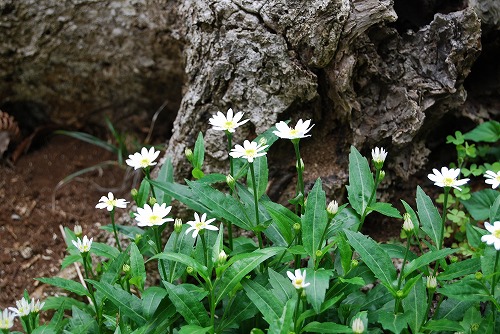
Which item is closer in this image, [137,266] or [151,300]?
[151,300]

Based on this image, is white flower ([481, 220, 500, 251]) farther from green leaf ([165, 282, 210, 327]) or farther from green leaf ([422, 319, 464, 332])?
green leaf ([165, 282, 210, 327])

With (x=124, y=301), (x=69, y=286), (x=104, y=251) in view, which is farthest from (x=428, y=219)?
(x=69, y=286)

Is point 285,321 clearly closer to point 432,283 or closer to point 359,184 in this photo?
point 432,283

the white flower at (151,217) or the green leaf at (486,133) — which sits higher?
the white flower at (151,217)

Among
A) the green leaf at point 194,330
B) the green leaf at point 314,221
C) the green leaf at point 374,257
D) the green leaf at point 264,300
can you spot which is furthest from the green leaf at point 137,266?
the green leaf at point 374,257

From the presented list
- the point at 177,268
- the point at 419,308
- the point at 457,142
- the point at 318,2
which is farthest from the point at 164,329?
the point at 457,142

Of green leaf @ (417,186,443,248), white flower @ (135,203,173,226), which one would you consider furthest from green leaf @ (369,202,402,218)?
white flower @ (135,203,173,226)

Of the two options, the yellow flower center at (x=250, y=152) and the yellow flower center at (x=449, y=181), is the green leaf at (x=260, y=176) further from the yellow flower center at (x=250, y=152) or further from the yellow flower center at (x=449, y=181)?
the yellow flower center at (x=449, y=181)
